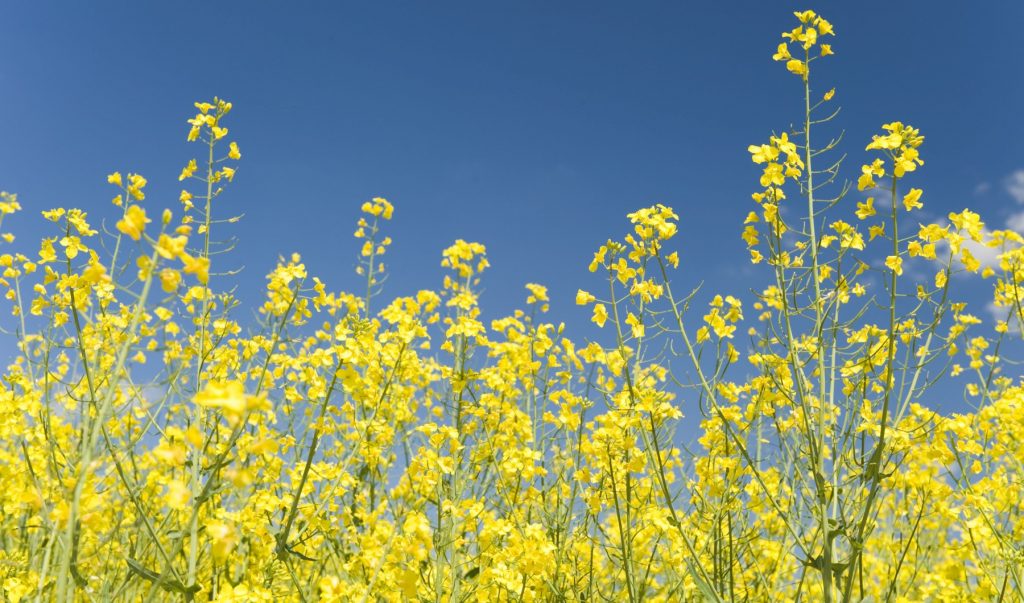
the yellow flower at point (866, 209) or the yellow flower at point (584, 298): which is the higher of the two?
the yellow flower at point (866, 209)

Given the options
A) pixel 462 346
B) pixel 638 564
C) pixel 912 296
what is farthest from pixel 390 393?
pixel 912 296

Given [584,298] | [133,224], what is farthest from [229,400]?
[584,298]

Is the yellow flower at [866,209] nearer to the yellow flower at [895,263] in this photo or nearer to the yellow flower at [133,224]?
the yellow flower at [895,263]

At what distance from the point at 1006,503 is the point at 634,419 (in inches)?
121

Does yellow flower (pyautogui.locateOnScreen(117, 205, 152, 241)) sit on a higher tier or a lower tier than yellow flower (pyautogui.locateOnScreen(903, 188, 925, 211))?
lower

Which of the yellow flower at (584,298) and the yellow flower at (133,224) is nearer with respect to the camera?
the yellow flower at (133,224)

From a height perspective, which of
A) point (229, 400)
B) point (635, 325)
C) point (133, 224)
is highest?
point (635, 325)

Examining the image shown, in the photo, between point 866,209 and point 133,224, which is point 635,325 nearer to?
point 866,209

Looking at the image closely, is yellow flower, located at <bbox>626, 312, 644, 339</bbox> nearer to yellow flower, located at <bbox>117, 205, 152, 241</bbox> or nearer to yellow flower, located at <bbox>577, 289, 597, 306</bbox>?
yellow flower, located at <bbox>577, 289, 597, 306</bbox>

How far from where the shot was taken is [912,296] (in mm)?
2928

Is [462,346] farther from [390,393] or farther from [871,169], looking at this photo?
[871,169]

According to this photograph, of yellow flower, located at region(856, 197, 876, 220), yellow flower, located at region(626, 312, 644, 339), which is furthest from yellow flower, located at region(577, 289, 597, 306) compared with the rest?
yellow flower, located at region(856, 197, 876, 220)

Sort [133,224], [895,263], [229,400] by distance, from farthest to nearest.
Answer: [895,263], [133,224], [229,400]

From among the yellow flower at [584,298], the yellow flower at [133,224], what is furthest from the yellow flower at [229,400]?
the yellow flower at [584,298]
